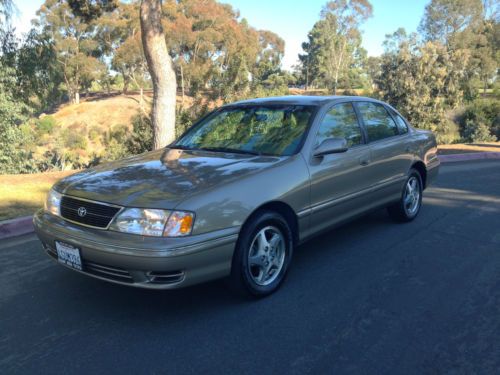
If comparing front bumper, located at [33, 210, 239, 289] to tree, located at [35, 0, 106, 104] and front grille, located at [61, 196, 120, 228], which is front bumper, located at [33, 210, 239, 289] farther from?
tree, located at [35, 0, 106, 104]

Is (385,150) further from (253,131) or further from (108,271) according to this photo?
(108,271)

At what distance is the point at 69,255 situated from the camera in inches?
134

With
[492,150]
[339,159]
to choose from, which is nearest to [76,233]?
[339,159]

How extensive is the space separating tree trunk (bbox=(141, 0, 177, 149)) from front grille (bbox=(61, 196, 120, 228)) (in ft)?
21.3

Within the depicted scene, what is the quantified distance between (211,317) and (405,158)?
3314mm

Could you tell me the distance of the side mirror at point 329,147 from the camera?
13.4 ft

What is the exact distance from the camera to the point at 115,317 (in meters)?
3.39

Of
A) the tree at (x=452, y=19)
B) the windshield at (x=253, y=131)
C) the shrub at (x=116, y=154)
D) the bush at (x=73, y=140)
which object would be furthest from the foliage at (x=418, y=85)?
the tree at (x=452, y=19)

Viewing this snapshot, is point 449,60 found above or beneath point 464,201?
above

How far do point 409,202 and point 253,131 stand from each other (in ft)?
8.35

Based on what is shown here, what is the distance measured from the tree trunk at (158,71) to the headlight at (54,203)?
245 inches

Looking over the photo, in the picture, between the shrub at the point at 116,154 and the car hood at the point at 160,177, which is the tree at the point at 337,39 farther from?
the car hood at the point at 160,177

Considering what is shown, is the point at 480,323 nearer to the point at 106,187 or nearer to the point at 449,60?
the point at 106,187

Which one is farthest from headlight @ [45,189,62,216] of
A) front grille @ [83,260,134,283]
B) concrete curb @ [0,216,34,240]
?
concrete curb @ [0,216,34,240]
